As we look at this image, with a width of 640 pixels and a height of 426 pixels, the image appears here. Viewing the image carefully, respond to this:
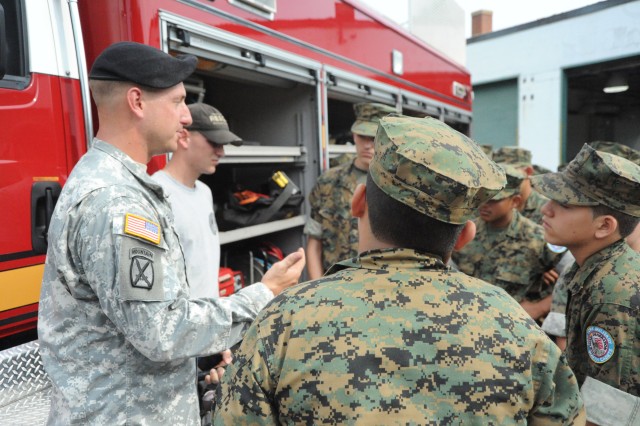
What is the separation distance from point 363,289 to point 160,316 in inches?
20.8

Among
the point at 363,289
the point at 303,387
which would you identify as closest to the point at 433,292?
the point at 363,289

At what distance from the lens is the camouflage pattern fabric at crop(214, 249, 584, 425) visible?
81 centimetres

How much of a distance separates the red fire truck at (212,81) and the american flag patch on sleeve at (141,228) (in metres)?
0.70

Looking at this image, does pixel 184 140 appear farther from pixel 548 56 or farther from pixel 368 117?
pixel 548 56

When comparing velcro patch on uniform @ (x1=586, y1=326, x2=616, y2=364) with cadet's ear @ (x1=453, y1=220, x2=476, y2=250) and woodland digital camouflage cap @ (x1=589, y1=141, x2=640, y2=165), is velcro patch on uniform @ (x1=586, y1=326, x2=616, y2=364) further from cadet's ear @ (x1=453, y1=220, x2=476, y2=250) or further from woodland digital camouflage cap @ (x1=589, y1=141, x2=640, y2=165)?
woodland digital camouflage cap @ (x1=589, y1=141, x2=640, y2=165)

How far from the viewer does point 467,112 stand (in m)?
5.61

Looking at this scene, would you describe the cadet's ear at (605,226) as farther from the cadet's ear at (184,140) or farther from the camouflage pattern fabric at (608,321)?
the cadet's ear at (184,140)

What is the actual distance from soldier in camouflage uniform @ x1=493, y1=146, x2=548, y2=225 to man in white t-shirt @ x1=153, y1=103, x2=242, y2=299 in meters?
2.48

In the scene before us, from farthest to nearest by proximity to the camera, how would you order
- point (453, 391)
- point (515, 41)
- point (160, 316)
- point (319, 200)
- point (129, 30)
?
point (515, 41)
point (319, 200)
point (129, 30)
point (160, 316)
point (453, 391)

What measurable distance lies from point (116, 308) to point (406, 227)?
0.70m

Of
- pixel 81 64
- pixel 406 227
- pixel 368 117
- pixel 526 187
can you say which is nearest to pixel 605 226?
pixel 406 227

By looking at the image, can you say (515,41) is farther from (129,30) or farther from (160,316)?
(160,316)

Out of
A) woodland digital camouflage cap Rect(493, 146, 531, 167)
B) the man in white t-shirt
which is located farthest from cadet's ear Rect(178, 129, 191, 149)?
woodland digital camouflage cap Rect(493, 146, 531, 167)

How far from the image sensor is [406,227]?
89 cm
